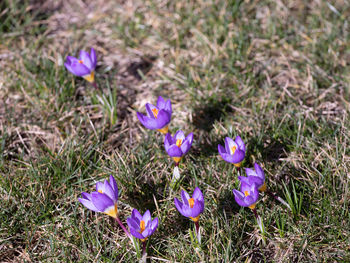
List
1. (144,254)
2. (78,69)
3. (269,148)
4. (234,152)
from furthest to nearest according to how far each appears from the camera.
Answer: (78,69) → (269,148) → (234,152) → (144,254)

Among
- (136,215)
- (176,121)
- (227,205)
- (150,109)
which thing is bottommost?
(227,205)

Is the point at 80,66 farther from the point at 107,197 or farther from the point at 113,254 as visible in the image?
the point at 113,254

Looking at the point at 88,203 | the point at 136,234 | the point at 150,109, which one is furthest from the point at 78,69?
the point at 136,234

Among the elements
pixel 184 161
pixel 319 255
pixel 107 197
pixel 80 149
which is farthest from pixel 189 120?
pixel 319 255

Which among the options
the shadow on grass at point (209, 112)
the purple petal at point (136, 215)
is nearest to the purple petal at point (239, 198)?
the purple petal at point (136, 215)

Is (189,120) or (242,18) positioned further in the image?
(242,18)

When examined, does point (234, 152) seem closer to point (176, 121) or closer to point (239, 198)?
point (239, 198)
